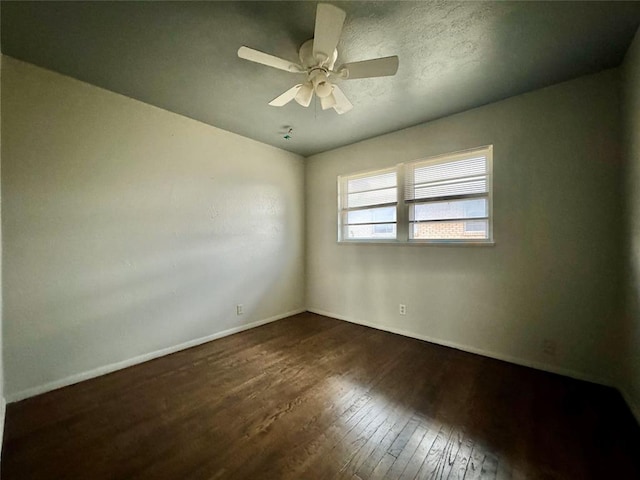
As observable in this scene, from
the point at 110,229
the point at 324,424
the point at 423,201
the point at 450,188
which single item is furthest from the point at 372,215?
the point at 110,229

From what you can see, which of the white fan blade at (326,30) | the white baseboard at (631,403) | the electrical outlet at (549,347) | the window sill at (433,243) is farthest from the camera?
the window sill at (433,243)

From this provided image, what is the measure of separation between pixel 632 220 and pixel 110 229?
418 centimetres

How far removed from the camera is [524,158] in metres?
2.36

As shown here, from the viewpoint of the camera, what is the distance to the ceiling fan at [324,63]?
1.37 metres

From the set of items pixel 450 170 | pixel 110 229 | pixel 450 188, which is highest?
pixel 450 170

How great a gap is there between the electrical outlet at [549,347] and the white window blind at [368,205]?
5.77 ft

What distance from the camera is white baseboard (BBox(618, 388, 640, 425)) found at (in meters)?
1.63

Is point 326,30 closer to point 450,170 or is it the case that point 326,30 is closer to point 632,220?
point 450,170

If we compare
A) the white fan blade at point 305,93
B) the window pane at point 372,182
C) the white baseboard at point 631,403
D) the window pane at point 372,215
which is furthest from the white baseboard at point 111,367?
the white baseboard at point 631,403

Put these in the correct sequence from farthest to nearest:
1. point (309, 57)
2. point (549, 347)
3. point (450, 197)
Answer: point (450, 197) < point (549, 347) < point (309, 57)

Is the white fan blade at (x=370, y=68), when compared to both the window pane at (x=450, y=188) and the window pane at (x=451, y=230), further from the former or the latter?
the window pane at (x=451, y=230)

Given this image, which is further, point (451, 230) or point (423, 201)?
point (423, 201)

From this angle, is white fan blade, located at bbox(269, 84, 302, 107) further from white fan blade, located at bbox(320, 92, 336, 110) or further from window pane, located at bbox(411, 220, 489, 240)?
window pane, located at bbox(411, 220, 489, 240)

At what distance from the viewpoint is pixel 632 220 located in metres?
1.76
